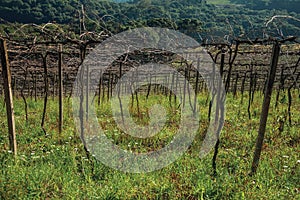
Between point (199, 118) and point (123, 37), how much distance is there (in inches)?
166

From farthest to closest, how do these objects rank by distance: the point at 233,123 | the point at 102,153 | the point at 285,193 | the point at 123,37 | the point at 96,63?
the point at 96,63 → the point at 233,123 → the point at 123,37 → the point at 102,153 → the point at 285,193

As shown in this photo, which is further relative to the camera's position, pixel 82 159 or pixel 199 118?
pixel 199 118

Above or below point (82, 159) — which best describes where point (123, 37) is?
above

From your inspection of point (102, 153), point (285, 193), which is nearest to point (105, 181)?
point (102, 153)

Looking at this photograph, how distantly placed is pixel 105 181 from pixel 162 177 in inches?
31.7

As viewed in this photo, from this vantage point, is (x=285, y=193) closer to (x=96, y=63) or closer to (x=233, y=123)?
(x=233, y=123)

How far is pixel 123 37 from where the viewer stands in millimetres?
6676

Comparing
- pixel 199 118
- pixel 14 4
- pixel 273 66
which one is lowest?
pixel 199 118

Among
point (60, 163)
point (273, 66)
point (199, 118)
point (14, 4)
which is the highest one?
point (14, 4)

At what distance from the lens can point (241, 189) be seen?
4.02 metres

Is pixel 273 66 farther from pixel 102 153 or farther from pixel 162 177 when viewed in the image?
pixel 102 153

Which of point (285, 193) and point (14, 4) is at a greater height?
point (14, 4)

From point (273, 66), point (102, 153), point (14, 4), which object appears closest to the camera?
point (273, 66)

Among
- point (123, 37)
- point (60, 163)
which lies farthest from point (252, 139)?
point (60, 163)
